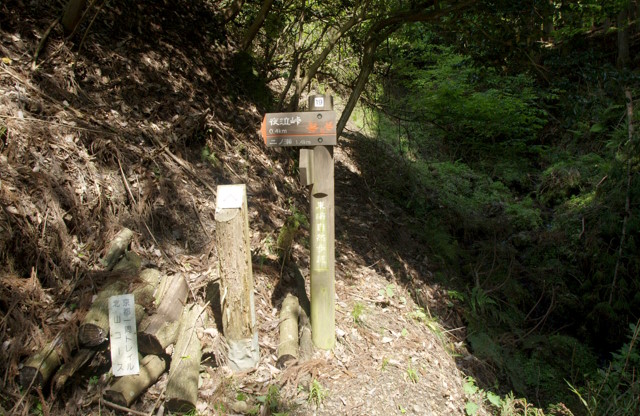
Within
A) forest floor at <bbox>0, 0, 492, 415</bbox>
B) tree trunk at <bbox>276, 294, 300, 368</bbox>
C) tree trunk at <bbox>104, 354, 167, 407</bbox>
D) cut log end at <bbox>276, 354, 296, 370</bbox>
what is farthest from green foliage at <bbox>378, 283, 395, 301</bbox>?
tree trunk at <bbox>104, 354, 167, 407</bbox>

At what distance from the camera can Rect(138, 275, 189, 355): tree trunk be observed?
11.5ft

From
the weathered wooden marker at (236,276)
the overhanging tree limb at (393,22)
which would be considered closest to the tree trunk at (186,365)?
the weathered wooden marker at (236,276)

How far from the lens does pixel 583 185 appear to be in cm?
1020

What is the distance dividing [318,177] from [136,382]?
2224 millimetres

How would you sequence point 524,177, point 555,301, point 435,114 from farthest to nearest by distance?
point 524,177
point 435,114
point 555,301

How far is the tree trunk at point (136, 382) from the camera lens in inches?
125

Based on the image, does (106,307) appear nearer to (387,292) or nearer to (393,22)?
(387,292)

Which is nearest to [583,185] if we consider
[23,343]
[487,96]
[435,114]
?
[487,96]

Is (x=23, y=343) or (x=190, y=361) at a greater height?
(x=23, y=343)

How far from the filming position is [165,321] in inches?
147

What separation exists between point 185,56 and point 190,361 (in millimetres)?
5890

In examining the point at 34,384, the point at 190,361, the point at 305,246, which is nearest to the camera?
the point at 34,384

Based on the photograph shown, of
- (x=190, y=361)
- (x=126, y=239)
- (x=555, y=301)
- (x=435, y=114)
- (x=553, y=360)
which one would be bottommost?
(x=553, y=360)

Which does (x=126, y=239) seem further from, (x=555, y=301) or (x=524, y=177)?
(x=524, y=177)
